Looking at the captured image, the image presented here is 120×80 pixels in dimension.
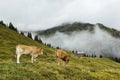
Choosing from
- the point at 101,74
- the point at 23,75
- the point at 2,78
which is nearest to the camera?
the point at 2,78

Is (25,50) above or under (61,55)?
above

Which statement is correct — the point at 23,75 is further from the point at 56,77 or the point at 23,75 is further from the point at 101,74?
the point at 101,74

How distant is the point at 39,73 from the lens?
84.0 feet

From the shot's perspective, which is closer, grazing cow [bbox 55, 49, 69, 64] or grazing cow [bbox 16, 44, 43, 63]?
grazing cow [bbox 16, 44, 43, 63]

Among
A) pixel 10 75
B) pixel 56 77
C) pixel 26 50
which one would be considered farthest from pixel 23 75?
pixel 26 50

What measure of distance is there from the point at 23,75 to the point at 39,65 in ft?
15.7

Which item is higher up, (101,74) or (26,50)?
(26,50)

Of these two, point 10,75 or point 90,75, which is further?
point 90,75

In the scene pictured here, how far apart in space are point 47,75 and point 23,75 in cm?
268

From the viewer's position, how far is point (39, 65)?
28672 millimetres

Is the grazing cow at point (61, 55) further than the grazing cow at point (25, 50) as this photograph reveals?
Yes

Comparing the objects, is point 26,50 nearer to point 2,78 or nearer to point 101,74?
point 101,74

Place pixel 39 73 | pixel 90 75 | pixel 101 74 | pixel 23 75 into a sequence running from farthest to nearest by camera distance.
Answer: pixel 101 74, pixel 90 75, pixel 39 73, pixel 23 75

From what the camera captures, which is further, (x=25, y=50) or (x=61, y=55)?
(x=61, y=55)
